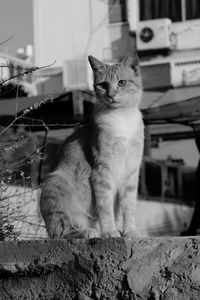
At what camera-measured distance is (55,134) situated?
8.48m

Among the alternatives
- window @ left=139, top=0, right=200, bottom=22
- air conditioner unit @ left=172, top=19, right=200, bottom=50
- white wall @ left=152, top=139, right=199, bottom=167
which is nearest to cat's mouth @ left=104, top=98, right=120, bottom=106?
white wall @ left=152, top=139, right=199, bottom=167

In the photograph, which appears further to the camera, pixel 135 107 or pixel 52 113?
pixel 52 113

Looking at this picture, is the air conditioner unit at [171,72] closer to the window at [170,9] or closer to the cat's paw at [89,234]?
the window at [170,9]

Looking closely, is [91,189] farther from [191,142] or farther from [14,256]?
[191,142]

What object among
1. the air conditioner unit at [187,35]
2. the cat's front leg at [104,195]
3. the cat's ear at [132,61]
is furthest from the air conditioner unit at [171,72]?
the cat's front leg at [104,195]

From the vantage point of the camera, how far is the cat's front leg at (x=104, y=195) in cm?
301

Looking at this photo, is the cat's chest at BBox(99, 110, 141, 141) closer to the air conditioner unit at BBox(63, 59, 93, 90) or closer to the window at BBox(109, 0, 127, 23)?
the air conditioner unit at BBox(63, 59, 93, 90)

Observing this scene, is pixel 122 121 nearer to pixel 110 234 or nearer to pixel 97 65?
pixel 97 65

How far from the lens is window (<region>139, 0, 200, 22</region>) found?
12.3 m

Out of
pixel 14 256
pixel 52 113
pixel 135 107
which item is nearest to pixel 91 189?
pixel 135 107

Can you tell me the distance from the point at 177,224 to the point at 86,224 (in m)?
6.39

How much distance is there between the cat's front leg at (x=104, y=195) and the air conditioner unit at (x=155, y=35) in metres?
8.70

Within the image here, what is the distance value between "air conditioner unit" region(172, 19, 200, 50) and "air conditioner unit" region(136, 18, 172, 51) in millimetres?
205

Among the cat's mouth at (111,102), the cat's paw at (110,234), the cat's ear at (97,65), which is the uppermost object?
the cat's ear at (97,65)
